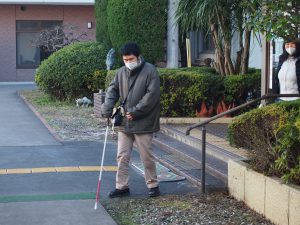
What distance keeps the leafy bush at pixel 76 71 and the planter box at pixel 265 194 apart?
10.4 m

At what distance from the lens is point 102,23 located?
1895 cm

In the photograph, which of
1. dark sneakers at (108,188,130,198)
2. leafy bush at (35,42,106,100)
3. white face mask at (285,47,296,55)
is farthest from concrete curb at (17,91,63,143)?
white face mask at (285,47,296,55)

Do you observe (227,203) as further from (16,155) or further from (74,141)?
(74,141)

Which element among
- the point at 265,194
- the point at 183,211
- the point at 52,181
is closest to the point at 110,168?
the point at 52,181

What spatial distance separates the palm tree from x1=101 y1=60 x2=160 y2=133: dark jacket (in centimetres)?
508

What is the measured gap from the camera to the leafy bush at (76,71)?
1778 cm

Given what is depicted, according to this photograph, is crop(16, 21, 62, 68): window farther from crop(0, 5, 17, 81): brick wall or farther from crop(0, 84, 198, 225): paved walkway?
crop(0, 84, 198, 225): paved walkway

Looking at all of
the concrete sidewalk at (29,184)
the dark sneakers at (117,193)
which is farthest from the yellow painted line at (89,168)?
the dark sneakers at (117,193)

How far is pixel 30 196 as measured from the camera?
7.83 metres

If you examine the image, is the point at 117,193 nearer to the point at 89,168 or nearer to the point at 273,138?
the point at 89,168

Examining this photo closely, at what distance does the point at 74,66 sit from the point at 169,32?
113 inches

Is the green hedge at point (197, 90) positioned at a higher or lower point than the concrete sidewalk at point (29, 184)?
higher

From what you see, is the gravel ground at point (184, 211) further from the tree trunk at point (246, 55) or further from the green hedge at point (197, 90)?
the tree trunk at point (246, 55)

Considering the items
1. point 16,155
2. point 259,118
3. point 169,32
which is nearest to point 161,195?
point 259,118
